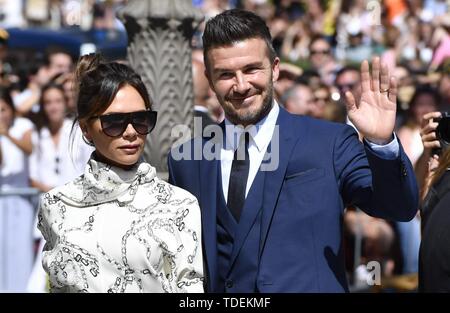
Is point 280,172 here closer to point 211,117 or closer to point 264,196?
point 264,196

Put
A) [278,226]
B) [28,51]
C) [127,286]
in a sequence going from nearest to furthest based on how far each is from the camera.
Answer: [127,286], [278,226], [28,51]

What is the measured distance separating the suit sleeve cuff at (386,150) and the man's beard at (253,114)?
45cm

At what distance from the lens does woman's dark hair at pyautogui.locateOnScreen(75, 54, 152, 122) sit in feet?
13.4

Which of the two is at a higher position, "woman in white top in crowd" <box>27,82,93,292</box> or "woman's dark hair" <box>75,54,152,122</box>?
"woman's dark hair" <box>75,54,152,122</box>

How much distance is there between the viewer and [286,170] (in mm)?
4164

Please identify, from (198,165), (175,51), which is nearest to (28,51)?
(175,51)

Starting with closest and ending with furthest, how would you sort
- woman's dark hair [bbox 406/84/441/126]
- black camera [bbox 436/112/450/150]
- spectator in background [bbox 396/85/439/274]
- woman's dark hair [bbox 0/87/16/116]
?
black camera [bbox 436/112/450/150] → spectator in background [bbox 396/85/439/274] → woman's dark hair [bbox 406/84/441/126] → woman's dark hair [bbox 0/87/16/116]

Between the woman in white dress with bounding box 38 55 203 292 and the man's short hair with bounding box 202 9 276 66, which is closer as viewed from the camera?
the woman in white dress with bounding box 38 55 203 292

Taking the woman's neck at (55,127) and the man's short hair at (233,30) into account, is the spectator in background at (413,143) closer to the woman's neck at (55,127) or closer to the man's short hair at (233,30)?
the woman's neck at (55,127)

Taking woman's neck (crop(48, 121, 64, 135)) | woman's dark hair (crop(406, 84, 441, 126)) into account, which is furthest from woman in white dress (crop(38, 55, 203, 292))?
woman's dark hair (crop(406, 84, 441, 126))

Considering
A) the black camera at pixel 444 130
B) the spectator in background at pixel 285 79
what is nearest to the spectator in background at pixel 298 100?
the spectator in background at pixel 285 79

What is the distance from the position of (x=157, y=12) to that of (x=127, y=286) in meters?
2.32

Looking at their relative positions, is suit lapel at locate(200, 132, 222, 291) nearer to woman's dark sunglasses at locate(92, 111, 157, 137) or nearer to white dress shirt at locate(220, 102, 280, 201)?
white dress shirt at locate(220, 102, 280, 201)
